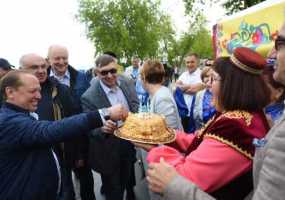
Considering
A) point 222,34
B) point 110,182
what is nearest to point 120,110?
point 110,182

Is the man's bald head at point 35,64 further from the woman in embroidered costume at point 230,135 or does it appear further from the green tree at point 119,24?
the green tree at point 119,24

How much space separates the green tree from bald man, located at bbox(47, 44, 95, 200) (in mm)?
27324

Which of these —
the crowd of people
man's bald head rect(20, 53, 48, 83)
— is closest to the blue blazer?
the crowd of people

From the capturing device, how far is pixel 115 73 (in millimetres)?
4918

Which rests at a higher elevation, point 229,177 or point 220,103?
→ point 220,103

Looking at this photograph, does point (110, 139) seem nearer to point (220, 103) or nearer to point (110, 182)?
point (110, 182)

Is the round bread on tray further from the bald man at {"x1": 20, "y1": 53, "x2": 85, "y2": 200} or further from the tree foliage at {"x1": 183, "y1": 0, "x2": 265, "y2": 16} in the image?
the tree foliage at {"x1": 183, "y1": 0, "x2": 265, "y2": 16}

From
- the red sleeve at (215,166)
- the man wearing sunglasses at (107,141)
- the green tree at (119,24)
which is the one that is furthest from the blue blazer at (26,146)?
the green tree at (119,24)

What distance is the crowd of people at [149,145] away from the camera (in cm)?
194

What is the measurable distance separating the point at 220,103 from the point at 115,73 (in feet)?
8.98

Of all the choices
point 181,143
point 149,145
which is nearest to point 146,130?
point 149,145

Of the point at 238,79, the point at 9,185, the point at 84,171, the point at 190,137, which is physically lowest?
the point at 84,171

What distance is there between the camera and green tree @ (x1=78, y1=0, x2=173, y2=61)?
33.0 meters

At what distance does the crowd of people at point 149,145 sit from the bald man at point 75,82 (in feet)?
0.05
